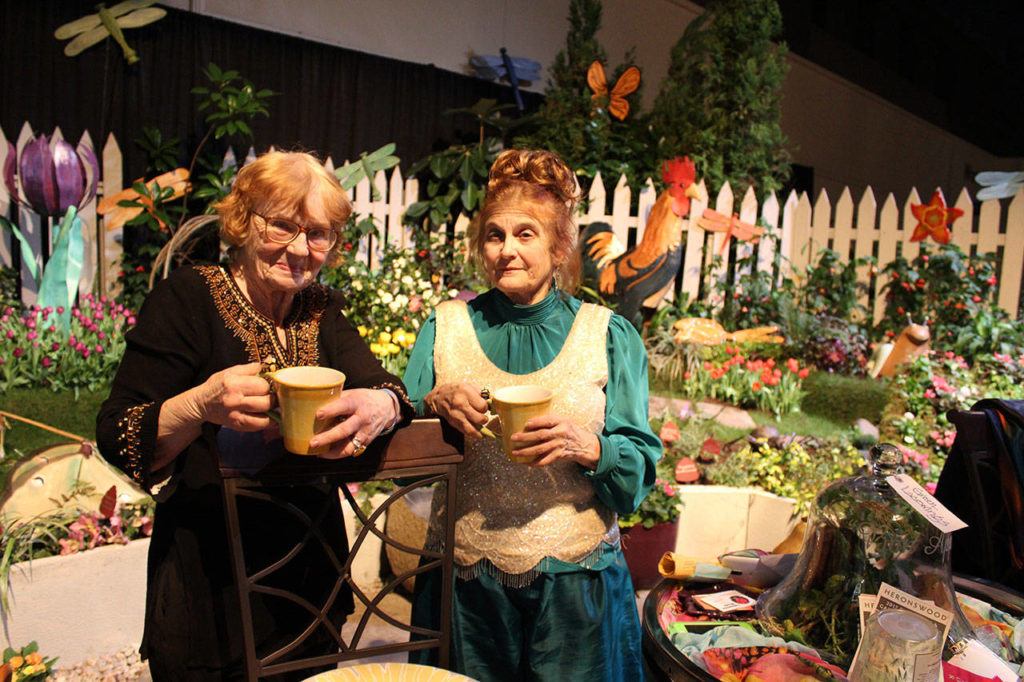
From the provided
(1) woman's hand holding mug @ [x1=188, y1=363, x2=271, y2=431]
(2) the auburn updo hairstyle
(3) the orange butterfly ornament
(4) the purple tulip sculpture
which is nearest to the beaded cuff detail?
(1) woman's hand holding mug @ [x1=188, y1=363, x2=271, y2=431]

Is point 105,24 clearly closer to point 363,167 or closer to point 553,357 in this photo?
point 363,167

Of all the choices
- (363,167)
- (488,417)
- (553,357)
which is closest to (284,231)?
(488,417)

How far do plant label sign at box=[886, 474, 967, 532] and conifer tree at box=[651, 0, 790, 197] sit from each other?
5362 millimetres

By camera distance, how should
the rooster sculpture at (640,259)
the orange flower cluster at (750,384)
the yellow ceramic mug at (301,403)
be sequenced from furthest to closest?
the rooster sculpture at (640,259) < the orange flower cluster at (750,384) < the yellow ceramic mug at (301,403)

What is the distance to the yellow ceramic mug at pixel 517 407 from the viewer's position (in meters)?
1.17

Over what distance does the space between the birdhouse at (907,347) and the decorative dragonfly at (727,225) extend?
55.8 inches

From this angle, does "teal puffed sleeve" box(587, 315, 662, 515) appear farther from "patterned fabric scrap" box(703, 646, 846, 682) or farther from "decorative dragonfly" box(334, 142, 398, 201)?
"decorative dragonfly" box(334, 142, 398, 201)

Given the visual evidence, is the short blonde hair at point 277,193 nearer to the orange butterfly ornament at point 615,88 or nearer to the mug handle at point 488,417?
the mug handle at point 488,417

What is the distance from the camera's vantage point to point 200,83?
5609 millimetres

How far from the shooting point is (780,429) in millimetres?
4160

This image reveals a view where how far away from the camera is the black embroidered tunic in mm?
1229

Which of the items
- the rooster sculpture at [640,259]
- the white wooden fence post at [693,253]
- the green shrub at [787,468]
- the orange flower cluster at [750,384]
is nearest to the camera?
the green shrub at [787,468]

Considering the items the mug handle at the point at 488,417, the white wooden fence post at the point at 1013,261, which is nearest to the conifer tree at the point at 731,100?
the white wooden fence post at the point at 1013,261

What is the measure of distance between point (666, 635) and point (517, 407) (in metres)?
0.70
